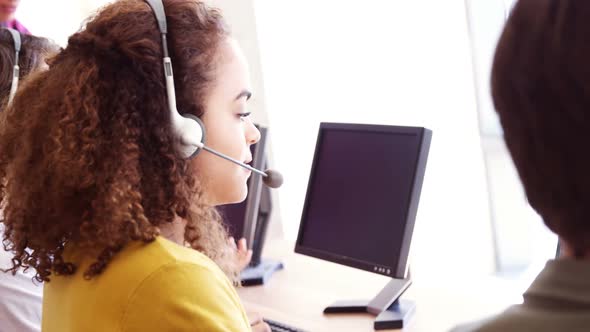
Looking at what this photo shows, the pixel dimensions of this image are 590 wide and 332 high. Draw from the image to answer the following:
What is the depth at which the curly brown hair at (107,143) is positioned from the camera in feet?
3.23

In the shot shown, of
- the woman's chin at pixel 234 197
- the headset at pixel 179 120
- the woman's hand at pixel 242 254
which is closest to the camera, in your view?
the headset at pixel 179 120

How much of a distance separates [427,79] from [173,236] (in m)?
1.79

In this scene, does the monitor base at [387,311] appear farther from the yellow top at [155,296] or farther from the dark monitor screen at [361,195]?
the yellow top at [155,296]

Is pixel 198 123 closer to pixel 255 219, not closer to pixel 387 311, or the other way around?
pixel 387 311

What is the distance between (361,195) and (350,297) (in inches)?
11.1

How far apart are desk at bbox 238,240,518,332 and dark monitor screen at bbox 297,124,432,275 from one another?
14 cm

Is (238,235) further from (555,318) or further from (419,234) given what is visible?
(555,318)

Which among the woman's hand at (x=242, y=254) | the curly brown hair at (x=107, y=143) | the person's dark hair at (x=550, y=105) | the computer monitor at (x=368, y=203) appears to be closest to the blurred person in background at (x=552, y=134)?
the person's dark hair at (x=550, y=105)

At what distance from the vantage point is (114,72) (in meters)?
1.04

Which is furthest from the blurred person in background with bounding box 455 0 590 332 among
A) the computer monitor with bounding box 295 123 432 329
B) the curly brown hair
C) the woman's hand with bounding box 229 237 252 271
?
the woman's hand with bounding box 229 237 252 271

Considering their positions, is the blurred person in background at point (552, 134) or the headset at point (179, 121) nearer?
the blurred person in background at point (552, 134)

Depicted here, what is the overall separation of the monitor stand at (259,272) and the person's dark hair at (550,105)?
1381 millimetres

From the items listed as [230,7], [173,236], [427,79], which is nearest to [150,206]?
[173,236]

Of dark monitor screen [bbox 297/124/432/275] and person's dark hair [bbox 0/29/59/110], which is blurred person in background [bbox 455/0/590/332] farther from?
person's dark hair [bbox 0/29/59/110]
